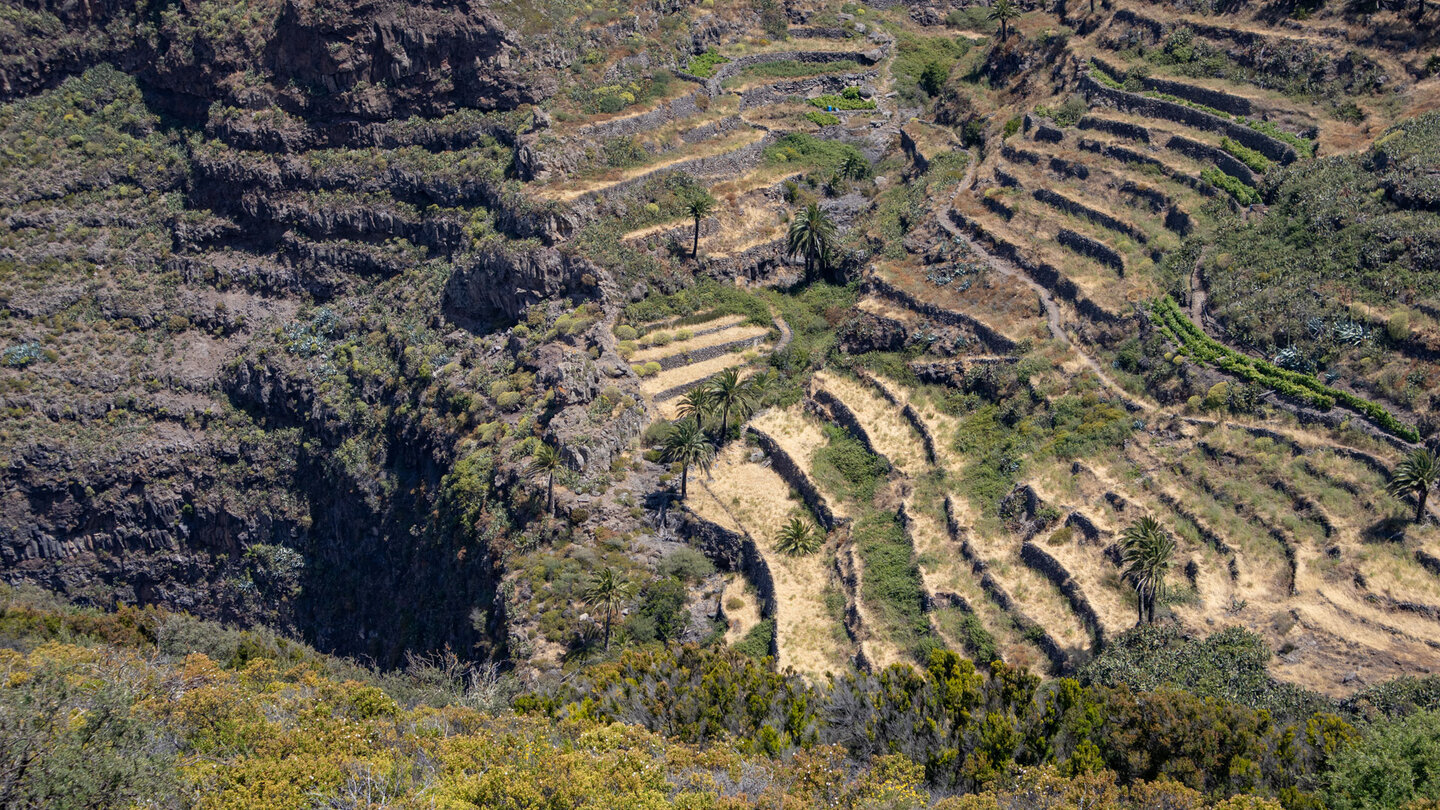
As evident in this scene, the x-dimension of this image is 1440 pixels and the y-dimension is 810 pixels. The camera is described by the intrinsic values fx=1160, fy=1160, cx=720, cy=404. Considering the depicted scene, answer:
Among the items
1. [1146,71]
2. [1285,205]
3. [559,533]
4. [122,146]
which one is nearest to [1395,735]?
[1285,205]

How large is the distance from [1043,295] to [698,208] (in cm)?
2625

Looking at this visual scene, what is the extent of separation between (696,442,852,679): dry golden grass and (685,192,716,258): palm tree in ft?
64.5

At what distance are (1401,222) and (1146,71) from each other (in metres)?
26.3

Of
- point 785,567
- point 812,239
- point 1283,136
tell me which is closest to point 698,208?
point 812,239

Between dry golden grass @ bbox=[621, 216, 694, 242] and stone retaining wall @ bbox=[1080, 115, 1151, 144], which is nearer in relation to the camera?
stone retaining wall @ bbox=[1080, 115, 1151, 144]

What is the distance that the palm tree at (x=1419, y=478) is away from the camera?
48.0 metres

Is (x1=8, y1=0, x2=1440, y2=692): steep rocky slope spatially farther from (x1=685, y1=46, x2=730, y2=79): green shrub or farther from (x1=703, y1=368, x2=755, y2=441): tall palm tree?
(x1=703, y1=368, x2=755, y2=441): tall palm tree

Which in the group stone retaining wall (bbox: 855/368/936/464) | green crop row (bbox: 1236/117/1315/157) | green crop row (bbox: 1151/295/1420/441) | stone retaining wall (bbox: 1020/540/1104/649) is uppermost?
green crop row (bbox: 1236/117/1315/157)

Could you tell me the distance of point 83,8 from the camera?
11212 cm

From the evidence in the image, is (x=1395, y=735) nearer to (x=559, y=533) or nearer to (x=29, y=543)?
(x=559, y=533)

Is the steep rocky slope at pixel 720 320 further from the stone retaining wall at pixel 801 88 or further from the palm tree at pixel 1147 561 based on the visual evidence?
the palm tree at pixel 1147 561

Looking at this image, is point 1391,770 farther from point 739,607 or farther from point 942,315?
point 942,315

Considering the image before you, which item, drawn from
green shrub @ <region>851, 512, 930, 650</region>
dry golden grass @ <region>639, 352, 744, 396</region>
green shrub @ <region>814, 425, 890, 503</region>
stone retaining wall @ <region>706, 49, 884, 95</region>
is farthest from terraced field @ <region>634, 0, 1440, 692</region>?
stone retaining wall @ <region>706, 49, 884, 95</region>

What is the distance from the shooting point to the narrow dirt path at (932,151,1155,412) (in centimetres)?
6225
